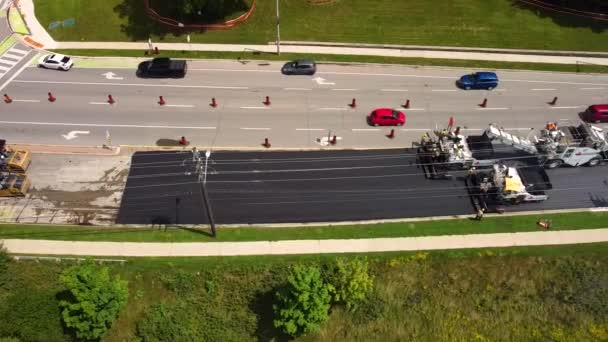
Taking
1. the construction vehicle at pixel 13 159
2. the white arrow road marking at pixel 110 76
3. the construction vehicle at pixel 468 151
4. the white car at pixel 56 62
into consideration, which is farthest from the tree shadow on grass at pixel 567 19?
the construction vehicle at pixel 13 159

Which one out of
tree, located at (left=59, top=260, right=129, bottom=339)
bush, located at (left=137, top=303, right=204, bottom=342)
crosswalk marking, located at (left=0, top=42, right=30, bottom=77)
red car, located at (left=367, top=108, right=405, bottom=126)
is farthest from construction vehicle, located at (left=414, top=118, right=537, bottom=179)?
crosswalk marking, located at (left=0, top=42, right=30, bottom=77)

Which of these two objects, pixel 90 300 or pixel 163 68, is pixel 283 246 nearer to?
pixel 90 300

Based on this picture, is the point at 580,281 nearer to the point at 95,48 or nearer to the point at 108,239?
the point at 108,239

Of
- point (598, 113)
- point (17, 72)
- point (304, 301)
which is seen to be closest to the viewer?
point (304, 301)

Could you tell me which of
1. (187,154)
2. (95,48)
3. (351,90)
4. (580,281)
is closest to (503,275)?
(580,281)

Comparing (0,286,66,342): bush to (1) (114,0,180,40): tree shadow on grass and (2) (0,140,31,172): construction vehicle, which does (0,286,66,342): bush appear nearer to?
(2) (0,140,31,172): construction vehicle

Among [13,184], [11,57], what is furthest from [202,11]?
[13,184]

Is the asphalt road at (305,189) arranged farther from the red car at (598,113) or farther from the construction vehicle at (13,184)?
the construction vehicle at (13,184)
